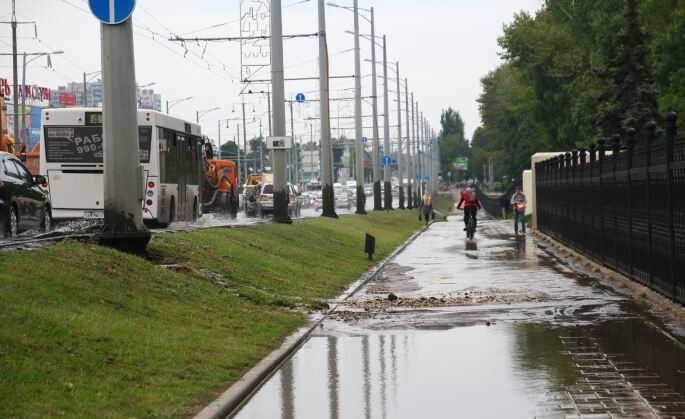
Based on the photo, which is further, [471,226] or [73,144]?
[471,226]

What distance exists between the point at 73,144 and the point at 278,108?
6887mm

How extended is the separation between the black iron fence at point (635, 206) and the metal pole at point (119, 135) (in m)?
6.96

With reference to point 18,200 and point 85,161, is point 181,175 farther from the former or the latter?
point 18,200

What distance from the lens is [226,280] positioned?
18.8 metres

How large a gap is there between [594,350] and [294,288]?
8.15 metres

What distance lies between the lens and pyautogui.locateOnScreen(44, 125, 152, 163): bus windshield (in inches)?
1216

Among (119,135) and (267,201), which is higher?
(119,135)

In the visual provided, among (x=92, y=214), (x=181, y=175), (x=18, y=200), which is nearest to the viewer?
(x=18, y=200)

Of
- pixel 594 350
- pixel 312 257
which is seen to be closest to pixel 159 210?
pixel 312 257

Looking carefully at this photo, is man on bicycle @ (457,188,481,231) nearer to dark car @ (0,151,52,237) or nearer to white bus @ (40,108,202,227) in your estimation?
white bus @ (40,108,202,227)

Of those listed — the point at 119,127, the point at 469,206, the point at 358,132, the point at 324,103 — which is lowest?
the point at 469,206

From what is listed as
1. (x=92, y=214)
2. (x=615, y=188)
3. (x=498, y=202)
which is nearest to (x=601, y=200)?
(x=615, y=188)

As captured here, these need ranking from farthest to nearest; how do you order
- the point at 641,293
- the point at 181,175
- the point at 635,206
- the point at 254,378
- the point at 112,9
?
1. the point at 181,175
2. the point at 635,206
3. the point at 641,293
4. the point at 112,9
5. the point at 254,378

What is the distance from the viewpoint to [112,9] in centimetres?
1705
